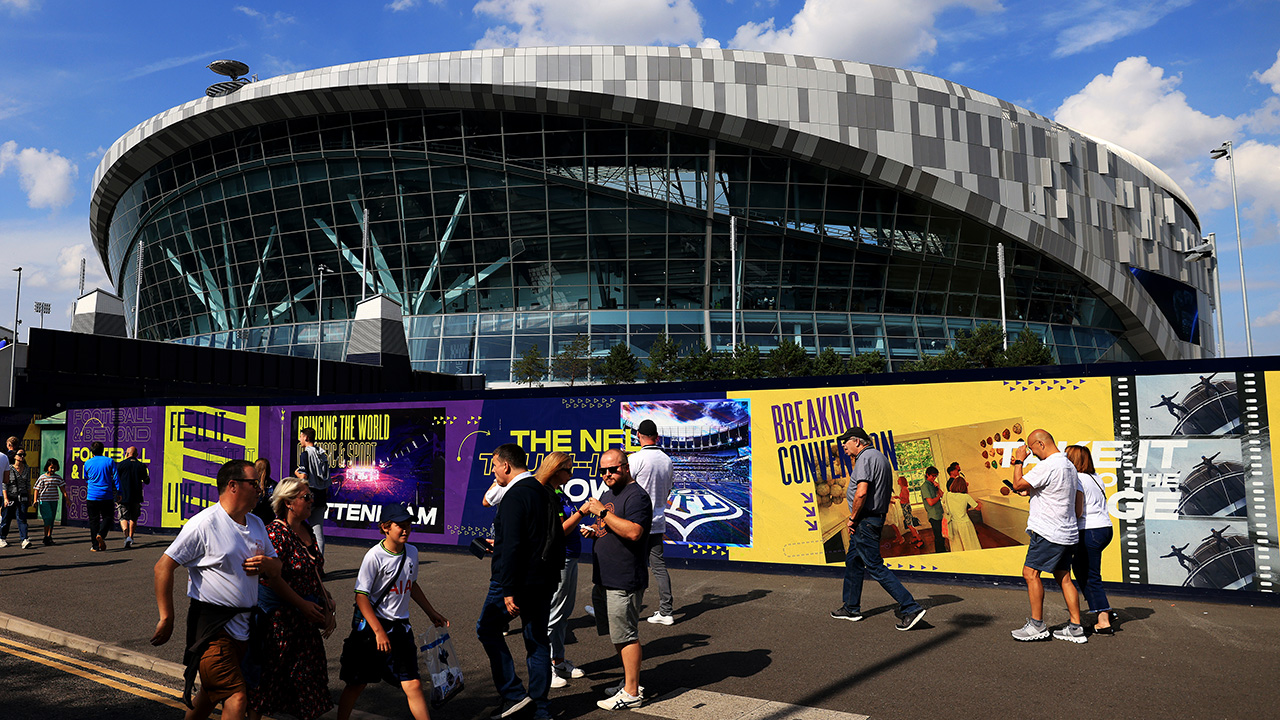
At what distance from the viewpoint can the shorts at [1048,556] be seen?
21.7 feet

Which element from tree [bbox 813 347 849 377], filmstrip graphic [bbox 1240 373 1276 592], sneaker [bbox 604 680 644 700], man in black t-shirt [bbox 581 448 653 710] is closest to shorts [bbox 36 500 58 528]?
sneaker [bbox 604 680 644 700]

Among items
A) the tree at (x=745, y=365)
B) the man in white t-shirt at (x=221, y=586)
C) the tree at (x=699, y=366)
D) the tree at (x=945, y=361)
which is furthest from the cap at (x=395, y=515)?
the tree at (x=945, y=361)

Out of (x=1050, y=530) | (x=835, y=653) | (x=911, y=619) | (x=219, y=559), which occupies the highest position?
(x=219, y=559)

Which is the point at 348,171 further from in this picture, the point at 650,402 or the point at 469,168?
the point at 650,402

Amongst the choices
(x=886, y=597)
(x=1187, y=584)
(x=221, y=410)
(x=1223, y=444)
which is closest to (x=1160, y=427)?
(x=1223, y=444)

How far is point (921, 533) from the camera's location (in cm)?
948

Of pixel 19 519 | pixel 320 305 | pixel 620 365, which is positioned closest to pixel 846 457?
pixel 19 519

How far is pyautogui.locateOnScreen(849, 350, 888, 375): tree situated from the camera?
37144 mm

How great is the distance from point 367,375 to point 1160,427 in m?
32.3

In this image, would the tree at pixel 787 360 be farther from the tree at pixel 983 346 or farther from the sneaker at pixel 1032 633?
the sneaker at pixel 1032 633

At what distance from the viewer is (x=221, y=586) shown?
4.08m

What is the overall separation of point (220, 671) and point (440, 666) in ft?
4.61

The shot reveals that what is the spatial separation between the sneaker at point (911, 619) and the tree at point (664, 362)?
29.0 metres

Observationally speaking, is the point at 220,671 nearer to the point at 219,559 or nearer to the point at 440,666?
the point at 219,559
